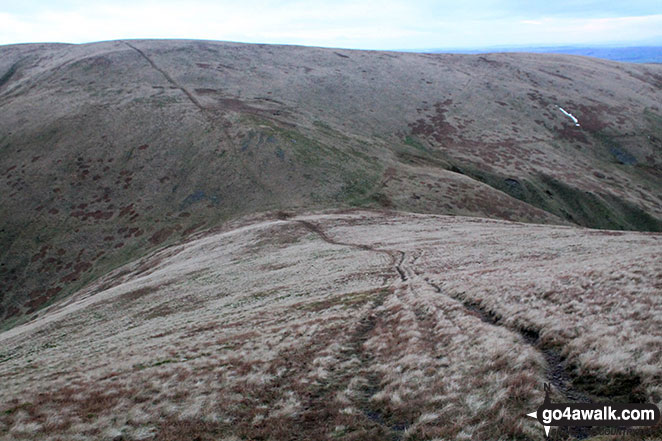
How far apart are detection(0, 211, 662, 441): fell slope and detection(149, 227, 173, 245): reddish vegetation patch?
90.1 feet

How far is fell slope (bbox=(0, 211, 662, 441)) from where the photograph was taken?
9961 millimetres

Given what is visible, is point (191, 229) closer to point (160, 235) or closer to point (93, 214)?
point (160, 235)

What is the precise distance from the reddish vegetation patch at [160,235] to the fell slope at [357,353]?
27.5 meters

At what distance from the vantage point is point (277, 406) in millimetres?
11141

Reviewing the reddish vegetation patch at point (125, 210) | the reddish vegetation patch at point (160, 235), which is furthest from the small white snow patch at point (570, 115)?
the reddish vegetation patch at point (125, 210)

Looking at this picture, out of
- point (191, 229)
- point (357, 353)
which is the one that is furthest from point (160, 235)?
point (357, 353)

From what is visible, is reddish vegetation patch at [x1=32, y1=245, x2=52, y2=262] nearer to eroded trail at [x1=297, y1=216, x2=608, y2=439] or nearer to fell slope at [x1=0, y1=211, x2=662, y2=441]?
fell slope at [x1=0, y1=211, x2=662, y2=441]

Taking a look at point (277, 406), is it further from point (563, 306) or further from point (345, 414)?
point (563, 306)

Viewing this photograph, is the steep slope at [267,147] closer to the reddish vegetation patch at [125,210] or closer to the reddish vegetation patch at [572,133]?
the reddish vegetation patch at [125,210]

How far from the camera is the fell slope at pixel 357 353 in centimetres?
996

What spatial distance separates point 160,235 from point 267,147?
90.8 feet

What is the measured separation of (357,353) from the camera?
1473 centimetres

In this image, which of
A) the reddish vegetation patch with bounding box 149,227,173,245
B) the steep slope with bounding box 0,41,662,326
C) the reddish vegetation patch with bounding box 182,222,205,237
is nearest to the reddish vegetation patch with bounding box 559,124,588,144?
the steep slope with bounding box 0,41,662,326

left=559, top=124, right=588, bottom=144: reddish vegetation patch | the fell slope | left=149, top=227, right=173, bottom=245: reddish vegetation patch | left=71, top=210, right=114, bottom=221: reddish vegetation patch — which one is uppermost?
left=559, top=124, right=588, bottom=144: reddish vegetation patch
